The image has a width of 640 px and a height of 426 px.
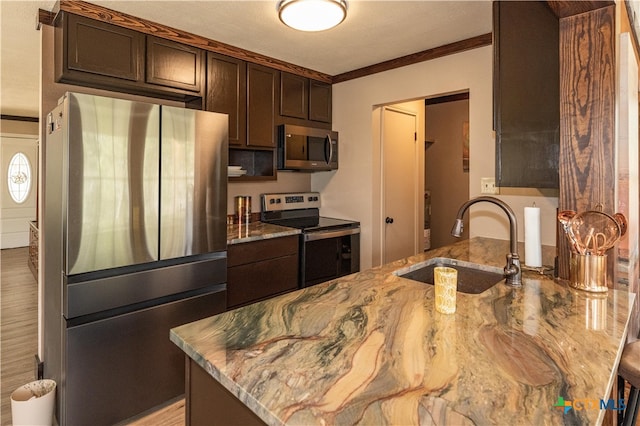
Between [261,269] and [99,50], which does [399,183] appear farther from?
[99,50]

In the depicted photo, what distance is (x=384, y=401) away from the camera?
0.70 m

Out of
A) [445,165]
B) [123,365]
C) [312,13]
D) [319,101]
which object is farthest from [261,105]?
[445,165]

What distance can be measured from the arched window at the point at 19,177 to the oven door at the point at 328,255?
21.9ft

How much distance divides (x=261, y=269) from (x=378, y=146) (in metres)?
1.70

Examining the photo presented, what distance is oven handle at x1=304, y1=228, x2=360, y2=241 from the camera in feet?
10.0

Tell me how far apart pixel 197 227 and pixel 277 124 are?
1480 millimetres

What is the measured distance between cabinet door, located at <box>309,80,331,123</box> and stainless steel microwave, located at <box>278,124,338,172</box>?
0.18 metres

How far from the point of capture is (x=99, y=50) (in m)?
2.25

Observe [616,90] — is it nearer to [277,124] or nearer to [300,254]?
[300,254]

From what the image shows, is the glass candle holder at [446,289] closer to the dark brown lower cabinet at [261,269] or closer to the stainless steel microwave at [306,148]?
the dark brown lower cabinet at [261,269]

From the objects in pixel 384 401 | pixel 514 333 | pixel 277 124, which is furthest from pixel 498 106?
pixel 277 124

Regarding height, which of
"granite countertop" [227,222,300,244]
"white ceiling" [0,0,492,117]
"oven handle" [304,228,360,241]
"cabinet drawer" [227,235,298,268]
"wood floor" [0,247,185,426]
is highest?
"white ceiling" [0,0,492,117]

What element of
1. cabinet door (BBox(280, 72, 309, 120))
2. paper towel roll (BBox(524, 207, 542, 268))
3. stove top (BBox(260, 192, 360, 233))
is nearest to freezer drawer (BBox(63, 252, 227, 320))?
stove top (BBox(260, 192, 360, 233))

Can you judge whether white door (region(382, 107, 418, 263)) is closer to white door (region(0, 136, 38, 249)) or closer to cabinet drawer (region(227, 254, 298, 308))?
cabinet drawer (region(227, 254, 298, 308))
